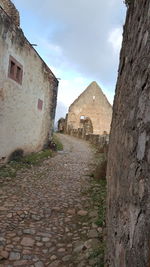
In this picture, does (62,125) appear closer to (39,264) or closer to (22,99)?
(22,99)

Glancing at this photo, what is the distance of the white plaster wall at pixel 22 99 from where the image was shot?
24.1ft

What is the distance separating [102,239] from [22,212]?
63.5 inches

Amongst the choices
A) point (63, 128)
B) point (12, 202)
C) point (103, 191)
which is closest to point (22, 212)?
point (12, 202)

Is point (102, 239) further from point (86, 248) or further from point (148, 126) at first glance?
point (148, 126)

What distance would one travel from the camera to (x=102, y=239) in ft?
11.5

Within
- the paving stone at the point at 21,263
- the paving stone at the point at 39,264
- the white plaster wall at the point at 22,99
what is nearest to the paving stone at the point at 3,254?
the paving stone at the point at 21,263

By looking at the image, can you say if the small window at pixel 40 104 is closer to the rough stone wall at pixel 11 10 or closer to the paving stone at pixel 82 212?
the rough stone wall at pixel 11 10

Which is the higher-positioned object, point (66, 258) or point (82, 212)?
point (82, 212)

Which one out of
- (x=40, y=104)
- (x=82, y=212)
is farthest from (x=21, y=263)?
(x=40, y=104)

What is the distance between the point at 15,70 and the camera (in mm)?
7957

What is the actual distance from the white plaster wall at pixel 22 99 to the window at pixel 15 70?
15cm

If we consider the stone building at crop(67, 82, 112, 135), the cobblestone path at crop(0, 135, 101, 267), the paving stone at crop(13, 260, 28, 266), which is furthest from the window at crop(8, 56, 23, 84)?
the stone building at crop(67, 82, 112, 135)

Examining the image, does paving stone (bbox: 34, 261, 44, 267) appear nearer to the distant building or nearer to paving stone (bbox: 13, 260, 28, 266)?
paving stone (bbox: 13, 260, 28, 266)

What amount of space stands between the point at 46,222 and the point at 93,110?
94.5 feet
